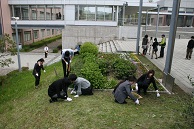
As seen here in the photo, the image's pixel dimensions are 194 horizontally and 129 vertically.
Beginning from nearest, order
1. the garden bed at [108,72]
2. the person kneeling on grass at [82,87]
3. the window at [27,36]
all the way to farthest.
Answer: the person kneeling on grass at [82,87] < the garden bed at [108,72] < the window at [27,36]

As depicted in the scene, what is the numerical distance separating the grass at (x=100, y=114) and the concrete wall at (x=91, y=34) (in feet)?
54.3

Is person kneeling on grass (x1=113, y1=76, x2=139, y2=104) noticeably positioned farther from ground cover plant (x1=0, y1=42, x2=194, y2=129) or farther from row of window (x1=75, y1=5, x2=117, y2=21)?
row of window (x1=75, y1=5, x2=117, y2=21)

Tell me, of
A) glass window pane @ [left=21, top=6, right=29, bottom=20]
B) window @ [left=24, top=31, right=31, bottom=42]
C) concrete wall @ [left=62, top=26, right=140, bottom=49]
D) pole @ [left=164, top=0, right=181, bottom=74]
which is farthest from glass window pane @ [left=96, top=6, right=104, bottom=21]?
pole @ [left=164, top=0, right=181, bottom=74]

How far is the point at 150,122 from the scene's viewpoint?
466 centimetres

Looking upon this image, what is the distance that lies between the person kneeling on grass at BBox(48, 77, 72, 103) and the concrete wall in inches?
680

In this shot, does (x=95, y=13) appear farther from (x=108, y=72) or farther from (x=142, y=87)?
(x=142, y=87)

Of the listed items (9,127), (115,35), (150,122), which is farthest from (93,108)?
(115,35)

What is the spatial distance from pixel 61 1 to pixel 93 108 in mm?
20959

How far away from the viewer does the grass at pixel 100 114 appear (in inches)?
180

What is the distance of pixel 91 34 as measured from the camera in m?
22.9

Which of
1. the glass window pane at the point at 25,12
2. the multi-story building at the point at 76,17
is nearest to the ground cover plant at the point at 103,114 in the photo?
the multi-story building at the point at 76,17

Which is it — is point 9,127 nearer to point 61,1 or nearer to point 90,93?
point 90,93

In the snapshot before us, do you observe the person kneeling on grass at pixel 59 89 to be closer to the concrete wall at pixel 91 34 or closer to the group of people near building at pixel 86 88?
the group of people near building at pixel 86 88

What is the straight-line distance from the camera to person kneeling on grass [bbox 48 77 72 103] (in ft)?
19.4
